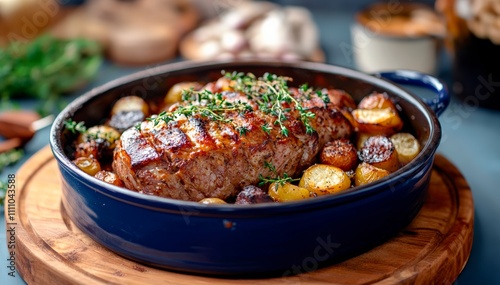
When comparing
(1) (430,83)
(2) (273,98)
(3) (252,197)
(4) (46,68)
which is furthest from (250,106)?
(4) (46,68)

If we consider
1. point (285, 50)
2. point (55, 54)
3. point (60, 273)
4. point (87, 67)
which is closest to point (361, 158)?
point (60, 273)

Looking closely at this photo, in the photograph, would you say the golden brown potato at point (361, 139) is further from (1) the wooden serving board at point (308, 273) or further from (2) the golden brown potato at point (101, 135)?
(2) the golden brown potato at point (101, 135)

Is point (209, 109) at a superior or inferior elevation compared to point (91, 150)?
superior

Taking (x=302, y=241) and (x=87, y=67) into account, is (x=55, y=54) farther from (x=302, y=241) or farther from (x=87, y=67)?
(x=302, y=241)

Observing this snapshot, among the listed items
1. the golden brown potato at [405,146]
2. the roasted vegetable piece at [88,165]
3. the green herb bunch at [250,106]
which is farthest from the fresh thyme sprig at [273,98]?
the roasted vegetable piece at [88,165]

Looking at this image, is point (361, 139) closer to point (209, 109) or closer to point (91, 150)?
point (209, 109)

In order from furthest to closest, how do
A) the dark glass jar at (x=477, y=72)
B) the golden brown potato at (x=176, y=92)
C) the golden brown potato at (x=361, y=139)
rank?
the dark glass jar at (x=477, y=72)
the golden brown potato at (x=176, y=92)
the golden brown potato at (x=361, y=139)
